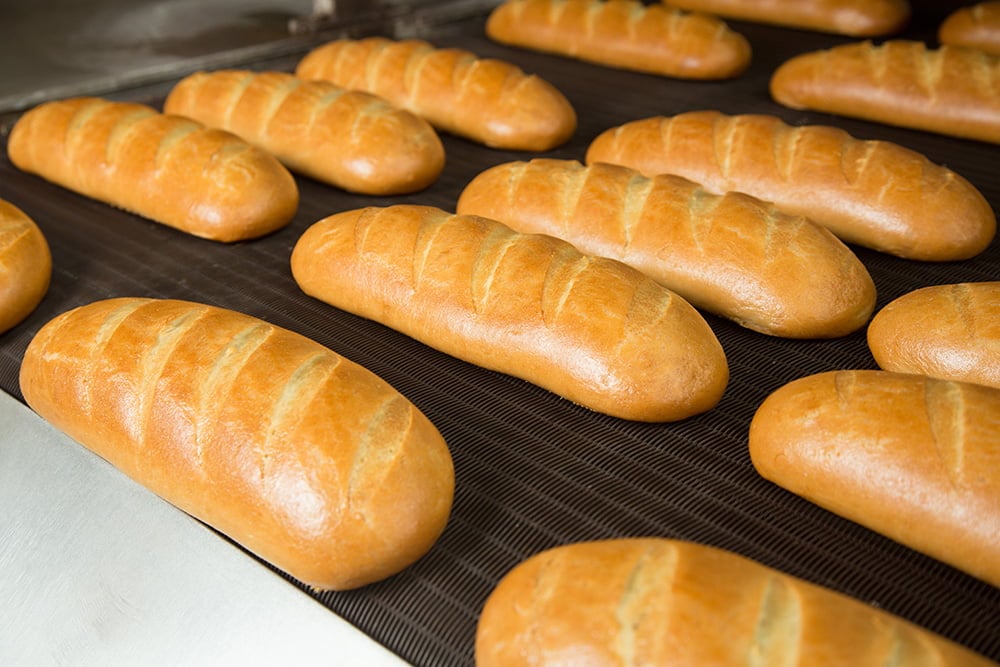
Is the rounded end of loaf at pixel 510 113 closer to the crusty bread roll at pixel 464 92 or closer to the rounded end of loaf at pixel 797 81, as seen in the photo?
the crusty bread roll at pixel 464 92

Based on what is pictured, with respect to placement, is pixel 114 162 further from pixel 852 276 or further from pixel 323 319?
pixel 852 276

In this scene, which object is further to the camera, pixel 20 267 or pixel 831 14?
pixel 831 14

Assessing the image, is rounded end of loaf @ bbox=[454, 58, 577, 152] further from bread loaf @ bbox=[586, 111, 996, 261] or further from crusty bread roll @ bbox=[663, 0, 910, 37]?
crusty bread roll @ bbox=[663, 0, 910, 37]

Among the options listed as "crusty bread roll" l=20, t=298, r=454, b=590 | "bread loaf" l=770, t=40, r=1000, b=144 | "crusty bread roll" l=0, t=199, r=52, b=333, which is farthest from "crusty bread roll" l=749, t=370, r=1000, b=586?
"bread loaf" l=770, t=40, r=1000, b=144

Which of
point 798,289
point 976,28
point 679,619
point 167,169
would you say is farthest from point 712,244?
point 976,28

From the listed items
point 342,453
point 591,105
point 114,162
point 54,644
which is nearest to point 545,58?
point 591,105

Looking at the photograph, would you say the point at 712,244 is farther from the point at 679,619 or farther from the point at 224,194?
the point at 224,194

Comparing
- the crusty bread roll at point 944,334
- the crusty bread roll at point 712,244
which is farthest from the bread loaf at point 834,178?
the crusty bread roll at point 944,334
